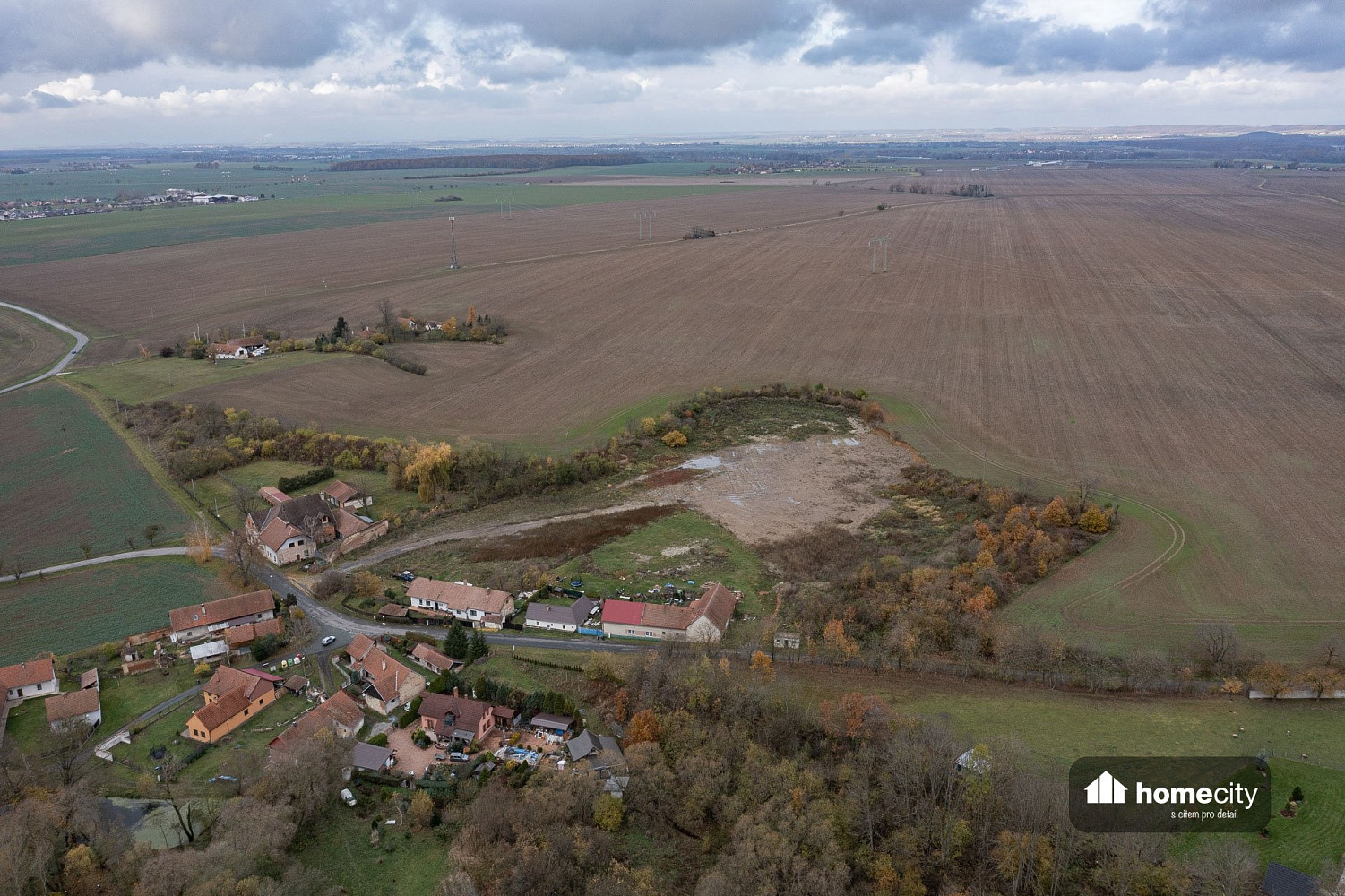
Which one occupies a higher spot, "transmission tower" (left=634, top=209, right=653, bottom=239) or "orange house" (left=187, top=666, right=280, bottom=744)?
"transmission tower" (left=634, top=209, right=653, bottom=239)

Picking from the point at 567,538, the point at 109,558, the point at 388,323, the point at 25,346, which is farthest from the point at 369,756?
the point at 25,346

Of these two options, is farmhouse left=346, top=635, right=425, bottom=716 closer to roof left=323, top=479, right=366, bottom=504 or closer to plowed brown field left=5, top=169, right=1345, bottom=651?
roof left=323, top=479, right=366, bottom=504

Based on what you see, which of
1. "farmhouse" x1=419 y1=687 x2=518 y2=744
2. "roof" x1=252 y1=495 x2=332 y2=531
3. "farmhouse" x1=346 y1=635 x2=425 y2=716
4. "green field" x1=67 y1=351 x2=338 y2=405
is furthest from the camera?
"green field" x1=67 y1=351 x2=338 y2=405

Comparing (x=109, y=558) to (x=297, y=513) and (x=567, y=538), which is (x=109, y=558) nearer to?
(x=297, y=513)

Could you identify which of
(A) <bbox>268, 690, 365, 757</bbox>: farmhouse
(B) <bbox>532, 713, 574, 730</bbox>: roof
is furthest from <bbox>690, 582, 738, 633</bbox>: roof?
(A) <bbox>268, 690, 365, 757</bbox>: farmhouse

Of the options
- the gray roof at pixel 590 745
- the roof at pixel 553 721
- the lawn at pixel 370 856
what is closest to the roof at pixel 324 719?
the lawn at pixel 370 856
